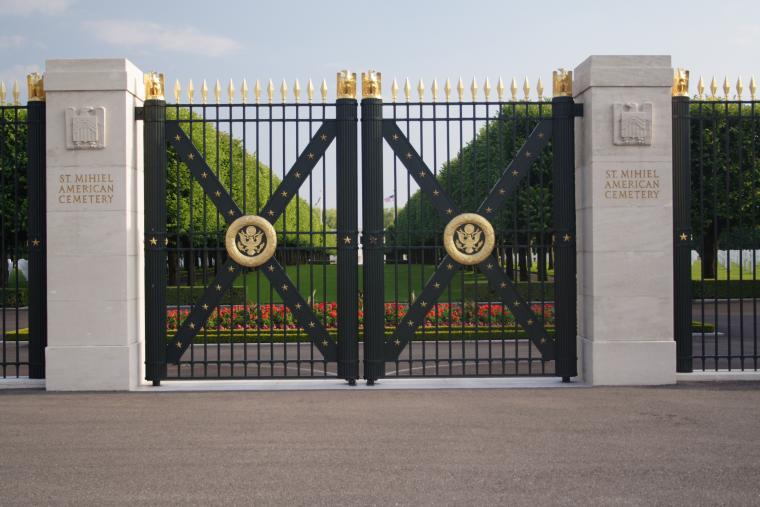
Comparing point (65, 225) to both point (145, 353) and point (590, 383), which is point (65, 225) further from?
point (590, 383)

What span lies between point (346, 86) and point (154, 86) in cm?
315

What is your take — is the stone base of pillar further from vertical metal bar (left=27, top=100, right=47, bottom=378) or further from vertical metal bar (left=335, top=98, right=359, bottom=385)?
vertical metal bar (left=27, top=100, right=47, bottom=378)

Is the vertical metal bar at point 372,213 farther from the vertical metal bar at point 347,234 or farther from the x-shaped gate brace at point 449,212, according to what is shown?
the x-shaped gate brace at point 449,212

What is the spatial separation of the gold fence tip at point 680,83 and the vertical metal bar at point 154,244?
8.43 m

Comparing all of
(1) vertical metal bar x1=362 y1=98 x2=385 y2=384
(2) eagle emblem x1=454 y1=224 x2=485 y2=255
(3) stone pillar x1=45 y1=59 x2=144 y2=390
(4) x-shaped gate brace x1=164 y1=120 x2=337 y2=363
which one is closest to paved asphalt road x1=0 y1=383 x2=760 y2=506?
(3) stone pillar x1=45 y1=59 x2=144 y2=390

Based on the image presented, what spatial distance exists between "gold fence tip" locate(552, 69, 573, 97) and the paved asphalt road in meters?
4.83

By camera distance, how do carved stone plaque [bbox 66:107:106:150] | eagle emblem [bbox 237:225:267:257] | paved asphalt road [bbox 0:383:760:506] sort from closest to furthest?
paved asphalt road [bbox 0:383:760:506]
carved stone plaque [bbox 66:107:106:150]
eagle emblem [bbox 237:225:267:257]

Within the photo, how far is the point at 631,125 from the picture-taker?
1302 cm

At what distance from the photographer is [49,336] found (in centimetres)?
1302

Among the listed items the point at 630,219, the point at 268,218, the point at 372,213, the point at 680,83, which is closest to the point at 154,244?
the point at 268,218

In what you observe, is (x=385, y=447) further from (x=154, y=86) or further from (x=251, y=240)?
(x=154, y=86)

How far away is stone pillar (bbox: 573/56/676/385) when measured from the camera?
42.8 feet

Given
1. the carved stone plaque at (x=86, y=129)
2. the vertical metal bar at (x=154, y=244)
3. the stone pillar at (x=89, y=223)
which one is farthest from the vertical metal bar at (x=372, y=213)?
the carved stone plaque at (x=86, y=129)

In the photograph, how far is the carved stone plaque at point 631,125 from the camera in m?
13.0
